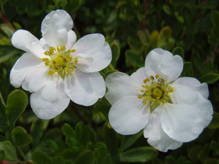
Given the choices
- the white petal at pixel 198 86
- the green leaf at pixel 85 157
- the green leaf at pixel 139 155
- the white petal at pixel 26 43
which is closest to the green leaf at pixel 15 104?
the white petal at pixel 26 43

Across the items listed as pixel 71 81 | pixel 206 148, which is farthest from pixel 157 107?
pixel 206 148

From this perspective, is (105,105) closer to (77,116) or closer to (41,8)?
(77,116)

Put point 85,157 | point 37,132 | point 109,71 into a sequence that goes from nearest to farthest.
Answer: point 85,157
point 109,71
point 37,132

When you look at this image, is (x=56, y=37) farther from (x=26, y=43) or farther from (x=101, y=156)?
(x=101, y=156)

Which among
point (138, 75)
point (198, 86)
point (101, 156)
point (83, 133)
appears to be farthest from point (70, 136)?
point (198, 86)

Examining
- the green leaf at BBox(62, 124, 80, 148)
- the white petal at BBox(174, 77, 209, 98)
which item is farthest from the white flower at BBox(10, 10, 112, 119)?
the white petal at BBox(174, 77, 209, 98)

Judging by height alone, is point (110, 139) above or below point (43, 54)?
below
